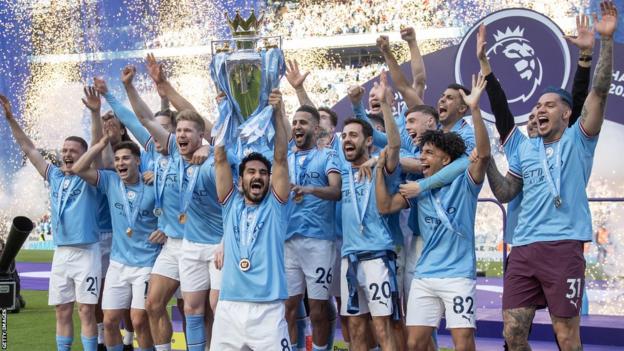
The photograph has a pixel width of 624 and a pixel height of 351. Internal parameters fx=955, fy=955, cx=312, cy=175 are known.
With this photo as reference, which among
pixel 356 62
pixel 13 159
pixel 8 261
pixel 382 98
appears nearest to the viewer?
pixel 382 98

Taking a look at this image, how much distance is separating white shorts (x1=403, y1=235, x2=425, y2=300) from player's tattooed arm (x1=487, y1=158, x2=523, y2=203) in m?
0.61

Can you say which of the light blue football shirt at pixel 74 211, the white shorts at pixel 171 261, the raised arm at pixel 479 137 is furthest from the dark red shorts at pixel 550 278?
the light blue football shirt at pixel 74 211

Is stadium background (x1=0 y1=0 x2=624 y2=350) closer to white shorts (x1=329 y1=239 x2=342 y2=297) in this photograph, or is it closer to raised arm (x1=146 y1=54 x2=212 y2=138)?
white shorts (x1=329 y1=239 x2=342 y2=297)

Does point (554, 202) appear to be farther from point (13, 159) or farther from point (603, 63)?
point (13, 159)

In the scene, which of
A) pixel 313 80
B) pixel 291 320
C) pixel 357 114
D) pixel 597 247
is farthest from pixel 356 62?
pixel 291 320

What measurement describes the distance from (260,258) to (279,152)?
586mm

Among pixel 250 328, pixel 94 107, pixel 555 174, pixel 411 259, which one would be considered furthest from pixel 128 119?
pixel 555 174

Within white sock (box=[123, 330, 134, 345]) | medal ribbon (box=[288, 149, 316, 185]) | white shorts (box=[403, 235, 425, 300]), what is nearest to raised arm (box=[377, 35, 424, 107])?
medal ribbon (box=[288, 149, 316, 185])

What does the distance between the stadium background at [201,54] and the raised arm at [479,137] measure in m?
4.04

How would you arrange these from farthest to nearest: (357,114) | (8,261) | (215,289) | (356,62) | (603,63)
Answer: (356,62)
(8,261)
(357,114)
(215,289)
(603,63)

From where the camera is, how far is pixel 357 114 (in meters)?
6.79

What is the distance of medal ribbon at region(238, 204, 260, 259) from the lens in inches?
205

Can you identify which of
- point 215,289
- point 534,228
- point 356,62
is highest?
point 356,62

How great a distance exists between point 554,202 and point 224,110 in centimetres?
193
